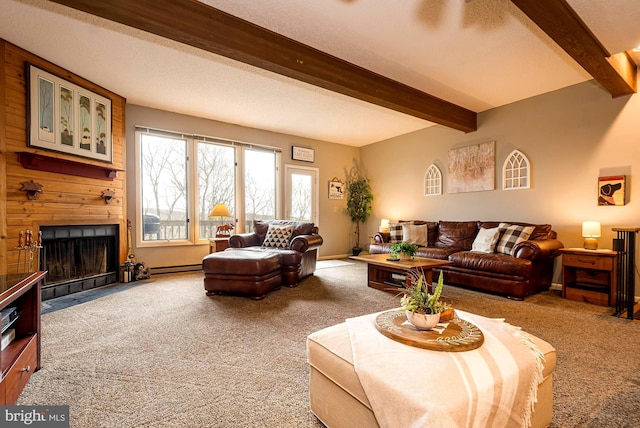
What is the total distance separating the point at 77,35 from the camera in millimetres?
2881

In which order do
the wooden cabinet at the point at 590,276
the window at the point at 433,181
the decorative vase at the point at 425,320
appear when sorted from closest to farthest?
Answer: the decorative vase at the point at 425,320
the wooden cabinet at the point at 590,276
the window at the point at 433,181

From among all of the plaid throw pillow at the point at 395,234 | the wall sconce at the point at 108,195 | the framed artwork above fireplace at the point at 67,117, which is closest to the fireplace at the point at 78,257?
the wall sconce at the point at 108,195

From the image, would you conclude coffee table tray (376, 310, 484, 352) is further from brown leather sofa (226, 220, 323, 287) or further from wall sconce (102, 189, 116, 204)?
wall sconce (102, 189, 116, 204)

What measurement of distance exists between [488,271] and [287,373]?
2.96 meters

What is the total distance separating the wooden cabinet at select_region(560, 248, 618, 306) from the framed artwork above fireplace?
6.12 m

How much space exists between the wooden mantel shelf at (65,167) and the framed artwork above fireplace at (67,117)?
13 cm

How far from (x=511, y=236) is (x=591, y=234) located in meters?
0.80

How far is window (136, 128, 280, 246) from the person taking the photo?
16.0 ft

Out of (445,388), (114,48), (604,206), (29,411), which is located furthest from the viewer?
(604,206)

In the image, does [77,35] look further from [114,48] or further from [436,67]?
[436,67]

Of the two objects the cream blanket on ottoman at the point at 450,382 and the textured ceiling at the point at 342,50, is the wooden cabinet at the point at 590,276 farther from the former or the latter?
the cream blanket on ottoman at the point at 450,382

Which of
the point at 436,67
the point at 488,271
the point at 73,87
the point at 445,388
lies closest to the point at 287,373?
the point at 445,388

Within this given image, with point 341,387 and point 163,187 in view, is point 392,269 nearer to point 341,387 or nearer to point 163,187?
point 341,387

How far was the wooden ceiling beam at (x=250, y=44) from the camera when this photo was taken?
216 centimetres
